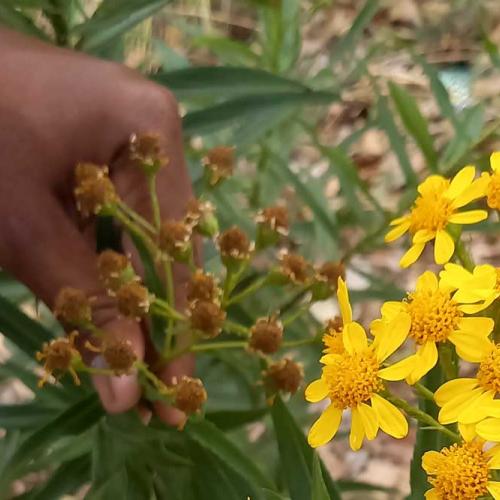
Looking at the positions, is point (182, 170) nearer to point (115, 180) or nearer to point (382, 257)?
point (115, 180)

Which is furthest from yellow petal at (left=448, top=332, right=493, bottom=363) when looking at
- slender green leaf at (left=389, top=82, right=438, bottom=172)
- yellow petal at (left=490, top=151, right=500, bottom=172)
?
slender green leaf at (left=389, top=82, right=438, bottom=172)

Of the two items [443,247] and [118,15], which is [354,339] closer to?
[443,247]

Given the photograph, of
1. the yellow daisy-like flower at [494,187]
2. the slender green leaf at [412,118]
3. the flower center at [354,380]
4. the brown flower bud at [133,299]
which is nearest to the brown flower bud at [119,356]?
the brown flower bud at [133,299]

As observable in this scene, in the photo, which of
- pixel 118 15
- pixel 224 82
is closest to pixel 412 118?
pixel 224 82

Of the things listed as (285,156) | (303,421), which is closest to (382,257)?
(285,156)

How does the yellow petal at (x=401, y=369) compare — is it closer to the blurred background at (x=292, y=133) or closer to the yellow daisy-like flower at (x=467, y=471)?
the yellow daisy-like flower at (x=467, y=471)

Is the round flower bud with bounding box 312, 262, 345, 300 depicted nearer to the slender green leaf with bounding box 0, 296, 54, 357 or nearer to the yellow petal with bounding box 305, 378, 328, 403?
the yellow petal with bounding box 305, 378, 328, 403
